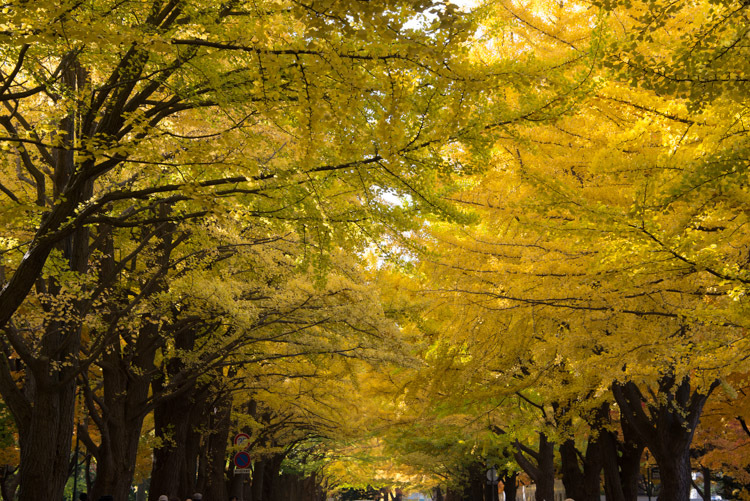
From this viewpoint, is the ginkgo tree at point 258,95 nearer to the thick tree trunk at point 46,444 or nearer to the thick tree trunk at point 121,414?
the thick tree trunk at point 46,444

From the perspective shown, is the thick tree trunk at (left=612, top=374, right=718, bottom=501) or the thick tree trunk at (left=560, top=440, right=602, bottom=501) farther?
the thick tree trunk at (left=560, top=440, right=602, bottom=501)

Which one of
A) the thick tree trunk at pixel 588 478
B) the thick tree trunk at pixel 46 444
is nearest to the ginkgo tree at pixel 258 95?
the thick tree trunk at pixel 46 444

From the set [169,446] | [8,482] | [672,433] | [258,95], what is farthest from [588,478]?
[8,482]

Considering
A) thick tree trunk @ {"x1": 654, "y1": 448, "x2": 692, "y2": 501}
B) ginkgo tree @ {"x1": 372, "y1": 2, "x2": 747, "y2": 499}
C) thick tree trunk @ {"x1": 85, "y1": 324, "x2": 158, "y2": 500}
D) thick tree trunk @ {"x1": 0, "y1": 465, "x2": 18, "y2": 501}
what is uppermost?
ginkgo tree @ {"x1": 372, "y1": 2, "x2": 747, "y2": 499}

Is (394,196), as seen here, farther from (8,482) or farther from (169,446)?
(8,482)

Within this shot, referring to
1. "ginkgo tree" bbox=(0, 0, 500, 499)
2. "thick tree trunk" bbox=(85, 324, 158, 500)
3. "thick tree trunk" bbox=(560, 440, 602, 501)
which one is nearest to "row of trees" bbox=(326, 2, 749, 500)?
"ginkgo tree" bbox=(0, 0, 500, 499)

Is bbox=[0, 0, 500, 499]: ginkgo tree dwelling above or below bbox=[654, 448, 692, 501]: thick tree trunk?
above

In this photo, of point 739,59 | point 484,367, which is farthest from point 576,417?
point 739,59

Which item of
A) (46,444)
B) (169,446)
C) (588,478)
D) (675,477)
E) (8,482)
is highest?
(169,446)

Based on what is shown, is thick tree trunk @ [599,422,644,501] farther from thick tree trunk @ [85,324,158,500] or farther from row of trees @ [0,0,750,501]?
thick tree trunk @ [85,324,158,500]

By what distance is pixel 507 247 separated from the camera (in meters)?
9.23

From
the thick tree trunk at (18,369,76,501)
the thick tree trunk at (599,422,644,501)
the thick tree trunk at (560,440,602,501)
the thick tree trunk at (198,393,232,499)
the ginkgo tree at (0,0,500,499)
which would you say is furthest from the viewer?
the thick tree trunk at (198,393,232,499)

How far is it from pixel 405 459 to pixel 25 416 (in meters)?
28.7

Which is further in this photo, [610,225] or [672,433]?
[672,433]
